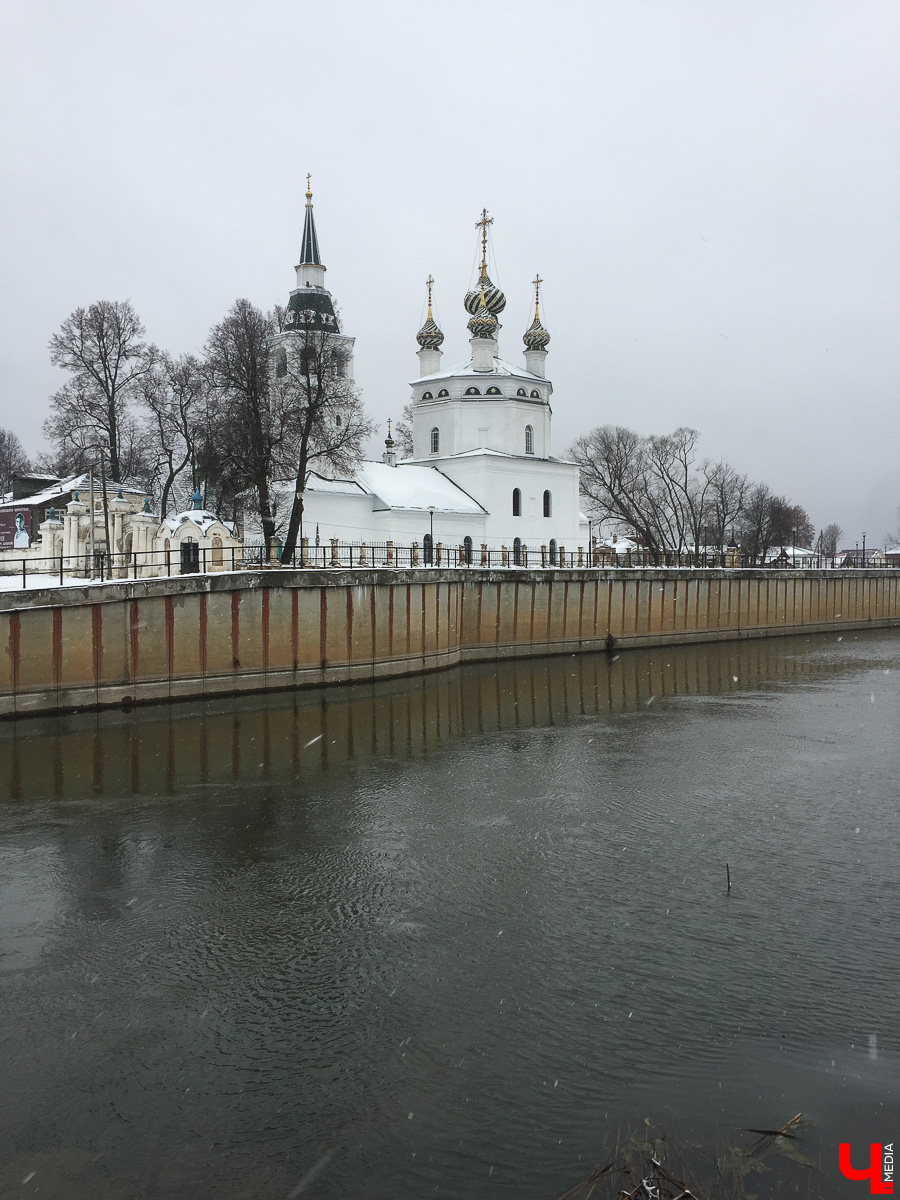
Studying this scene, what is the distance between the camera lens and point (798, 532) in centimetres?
15100

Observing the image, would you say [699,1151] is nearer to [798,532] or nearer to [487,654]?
[487,654]

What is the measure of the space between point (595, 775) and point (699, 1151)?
1283 centimetres

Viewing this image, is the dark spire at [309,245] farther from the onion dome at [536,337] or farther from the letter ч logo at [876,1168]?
the letter ч logo at [876,1168]

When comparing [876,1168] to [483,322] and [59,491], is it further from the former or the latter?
[483,322]

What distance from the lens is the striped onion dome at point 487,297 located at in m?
65.7

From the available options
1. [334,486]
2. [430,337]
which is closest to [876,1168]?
[334,486]

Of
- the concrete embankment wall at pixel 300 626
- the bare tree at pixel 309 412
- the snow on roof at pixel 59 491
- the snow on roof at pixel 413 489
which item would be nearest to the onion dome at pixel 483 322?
the snow on roof at pixel 413 489

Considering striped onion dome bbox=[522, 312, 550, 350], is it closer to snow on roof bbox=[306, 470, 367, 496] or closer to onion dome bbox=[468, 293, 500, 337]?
onion dome bbox=[468, 293, 500, 337]

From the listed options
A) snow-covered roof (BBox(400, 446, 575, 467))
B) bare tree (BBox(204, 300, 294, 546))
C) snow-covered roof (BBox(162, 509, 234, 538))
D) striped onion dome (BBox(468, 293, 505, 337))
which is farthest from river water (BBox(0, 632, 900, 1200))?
striped onion dome (BBox(468, 293, 505, 337))

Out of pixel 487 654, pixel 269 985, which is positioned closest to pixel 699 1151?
pixel 269 985

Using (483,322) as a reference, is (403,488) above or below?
below

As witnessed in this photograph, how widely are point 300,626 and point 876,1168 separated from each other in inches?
991

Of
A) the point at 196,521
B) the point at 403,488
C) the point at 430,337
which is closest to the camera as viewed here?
the point at 196,521

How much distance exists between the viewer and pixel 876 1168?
727 centimetres
